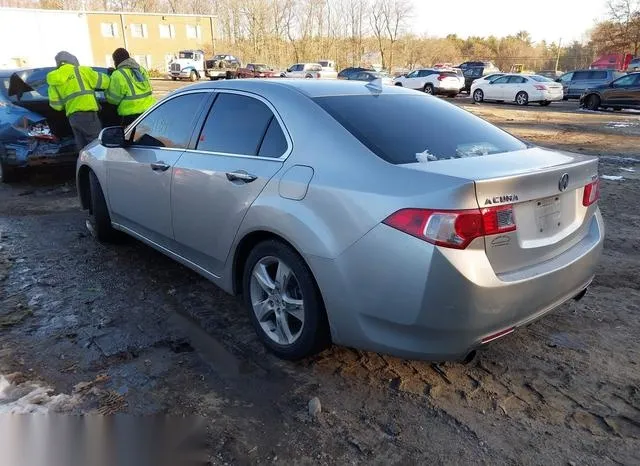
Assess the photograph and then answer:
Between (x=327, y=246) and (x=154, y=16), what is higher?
(x=154, y=16)

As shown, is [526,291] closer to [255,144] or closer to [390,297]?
[390,297]

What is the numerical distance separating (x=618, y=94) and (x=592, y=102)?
137cm

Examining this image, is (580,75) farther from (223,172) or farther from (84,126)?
(223,172)

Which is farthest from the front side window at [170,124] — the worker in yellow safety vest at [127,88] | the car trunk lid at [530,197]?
the worker in yellow safety vest at [127,88]

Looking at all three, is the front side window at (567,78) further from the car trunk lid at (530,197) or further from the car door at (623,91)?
the car trunk lid at (530,197)

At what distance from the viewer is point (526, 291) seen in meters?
2.50

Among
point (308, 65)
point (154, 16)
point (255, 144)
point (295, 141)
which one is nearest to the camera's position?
point (295, 141)

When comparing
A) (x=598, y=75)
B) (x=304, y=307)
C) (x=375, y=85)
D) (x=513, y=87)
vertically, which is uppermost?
(x=375, y=85)

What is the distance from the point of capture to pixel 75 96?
6996mm

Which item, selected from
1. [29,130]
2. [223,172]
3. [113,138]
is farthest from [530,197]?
[29,130]

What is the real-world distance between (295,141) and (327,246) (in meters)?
0.73

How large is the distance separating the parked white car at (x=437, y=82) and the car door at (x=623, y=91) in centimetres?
885

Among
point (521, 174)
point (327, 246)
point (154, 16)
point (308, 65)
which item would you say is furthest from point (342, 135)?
point (154, 16)

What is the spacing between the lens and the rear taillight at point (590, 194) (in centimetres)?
293
